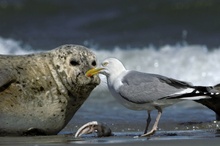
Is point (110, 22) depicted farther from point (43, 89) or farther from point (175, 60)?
point (43, 89)

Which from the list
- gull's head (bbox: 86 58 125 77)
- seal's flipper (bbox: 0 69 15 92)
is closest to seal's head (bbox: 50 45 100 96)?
gull's head (bbox: 86 58 125 77)

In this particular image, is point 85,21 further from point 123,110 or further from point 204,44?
point 123,110

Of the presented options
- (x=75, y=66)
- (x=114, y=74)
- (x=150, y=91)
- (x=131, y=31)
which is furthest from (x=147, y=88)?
(x=131, y=31)

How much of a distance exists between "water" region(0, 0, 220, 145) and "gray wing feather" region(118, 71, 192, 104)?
726 cm

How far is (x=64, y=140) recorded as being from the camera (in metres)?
7.72

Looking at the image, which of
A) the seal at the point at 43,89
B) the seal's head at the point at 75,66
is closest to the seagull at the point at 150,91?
the seal's head at the point at 75,66

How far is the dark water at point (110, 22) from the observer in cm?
2125

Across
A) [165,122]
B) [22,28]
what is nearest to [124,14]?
[22,28]

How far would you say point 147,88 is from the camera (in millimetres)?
8164

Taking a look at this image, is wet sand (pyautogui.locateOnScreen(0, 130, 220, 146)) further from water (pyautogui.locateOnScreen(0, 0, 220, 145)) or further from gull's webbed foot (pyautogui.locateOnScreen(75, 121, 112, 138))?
water (pyautogui.locateOnScreen(0, 0, 220, 145))

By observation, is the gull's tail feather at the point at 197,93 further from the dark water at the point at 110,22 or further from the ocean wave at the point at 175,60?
the dark water at the point at 110,22

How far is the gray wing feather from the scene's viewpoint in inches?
319

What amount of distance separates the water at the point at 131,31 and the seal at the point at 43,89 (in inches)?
285

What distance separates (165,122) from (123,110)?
1.76 metres
